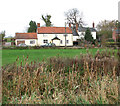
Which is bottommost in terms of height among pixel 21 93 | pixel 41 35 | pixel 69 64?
pixel 21 93

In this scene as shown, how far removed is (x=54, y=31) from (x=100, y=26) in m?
17.0

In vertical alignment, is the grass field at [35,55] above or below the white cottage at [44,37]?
below

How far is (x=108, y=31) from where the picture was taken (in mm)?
49031

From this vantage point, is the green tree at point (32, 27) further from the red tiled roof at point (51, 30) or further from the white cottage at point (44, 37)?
the red tiled roof at point (51, 30)

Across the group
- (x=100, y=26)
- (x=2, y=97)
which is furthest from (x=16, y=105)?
(x=100, y=26)

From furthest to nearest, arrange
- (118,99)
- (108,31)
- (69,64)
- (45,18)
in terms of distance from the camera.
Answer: (108,31)
(45,18)
(69,64)
(118,99)

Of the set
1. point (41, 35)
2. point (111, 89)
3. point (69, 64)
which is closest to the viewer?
point (111, 89)

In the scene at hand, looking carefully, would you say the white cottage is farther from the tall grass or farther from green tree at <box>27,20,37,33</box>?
the tall grass

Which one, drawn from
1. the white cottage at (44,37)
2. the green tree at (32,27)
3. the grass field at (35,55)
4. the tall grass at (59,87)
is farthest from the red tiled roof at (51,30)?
the tall grass at (59,87)

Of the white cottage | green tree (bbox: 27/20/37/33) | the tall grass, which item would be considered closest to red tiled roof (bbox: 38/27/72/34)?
the white cottage

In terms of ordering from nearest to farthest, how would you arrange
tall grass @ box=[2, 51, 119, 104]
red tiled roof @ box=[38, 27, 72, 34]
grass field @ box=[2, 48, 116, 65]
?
tall grass @ box=[2, 51, 119, 104], grass field @ box=[2, 48, 116, 65], red tiled roof @ box=[38, 27, 72, 34]

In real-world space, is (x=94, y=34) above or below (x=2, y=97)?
above

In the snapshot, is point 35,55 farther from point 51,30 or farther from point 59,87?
point 51,30

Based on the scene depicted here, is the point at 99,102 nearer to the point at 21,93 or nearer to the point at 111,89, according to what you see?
the point at 111,89
